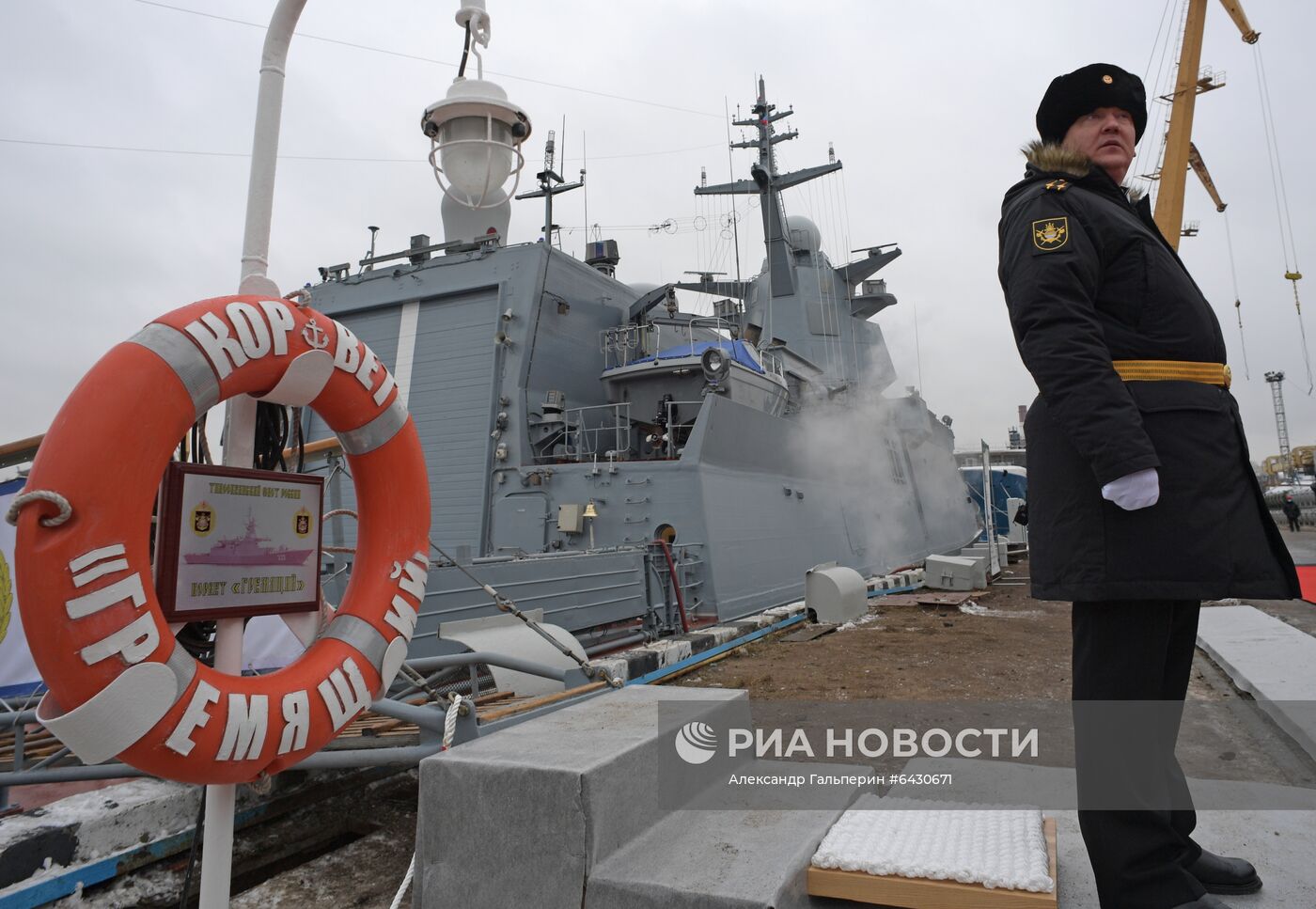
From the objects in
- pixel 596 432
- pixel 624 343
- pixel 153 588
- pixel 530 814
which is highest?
pixel 624 343

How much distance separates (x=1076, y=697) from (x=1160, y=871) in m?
0.35

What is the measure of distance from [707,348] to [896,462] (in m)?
8.74

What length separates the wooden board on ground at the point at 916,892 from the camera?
5.25 feet

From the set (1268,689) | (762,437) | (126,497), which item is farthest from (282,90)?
(762,437)

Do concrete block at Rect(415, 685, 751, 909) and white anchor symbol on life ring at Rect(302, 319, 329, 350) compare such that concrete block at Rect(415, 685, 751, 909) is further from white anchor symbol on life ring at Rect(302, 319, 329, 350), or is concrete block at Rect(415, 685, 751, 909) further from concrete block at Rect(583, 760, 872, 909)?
white anchor symbol on life ring at Rect(302, 319, 329, 350)

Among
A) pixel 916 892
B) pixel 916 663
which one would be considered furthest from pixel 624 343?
pixel 916 892

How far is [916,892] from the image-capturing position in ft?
5.45

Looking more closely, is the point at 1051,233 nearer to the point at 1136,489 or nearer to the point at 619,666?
the point at 1136,489

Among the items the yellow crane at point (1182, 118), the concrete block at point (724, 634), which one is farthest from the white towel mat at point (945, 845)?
the yellow crane at point (1182, 118)

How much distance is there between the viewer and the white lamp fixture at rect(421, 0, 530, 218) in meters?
3.15

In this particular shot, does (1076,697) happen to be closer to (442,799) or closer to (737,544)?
(442,799)

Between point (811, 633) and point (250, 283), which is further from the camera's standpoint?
point (811, 633)

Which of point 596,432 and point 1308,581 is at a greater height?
point 596,432

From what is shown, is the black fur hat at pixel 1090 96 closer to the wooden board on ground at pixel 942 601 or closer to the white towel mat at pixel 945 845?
the white towel mat at pixel 945 845
